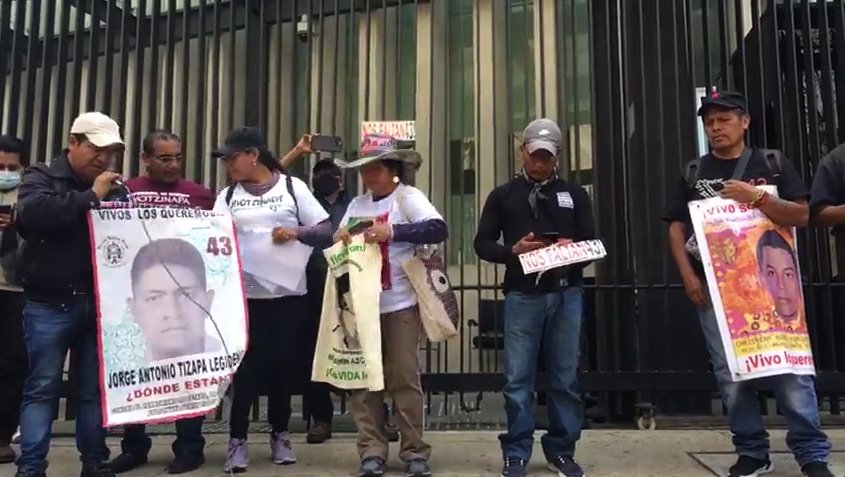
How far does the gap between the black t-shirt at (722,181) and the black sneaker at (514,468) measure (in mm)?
1367

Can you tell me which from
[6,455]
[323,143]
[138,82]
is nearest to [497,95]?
[323,143]

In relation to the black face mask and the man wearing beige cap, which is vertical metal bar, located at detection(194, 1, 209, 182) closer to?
the black face mask

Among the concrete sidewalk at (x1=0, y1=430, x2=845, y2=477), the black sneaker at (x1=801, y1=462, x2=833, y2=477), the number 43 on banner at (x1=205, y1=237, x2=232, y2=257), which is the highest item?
the number 43 on banner at (x1=205, y1=237, x2=232, y2=257)

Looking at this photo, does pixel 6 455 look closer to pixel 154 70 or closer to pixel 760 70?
pixel 154 70

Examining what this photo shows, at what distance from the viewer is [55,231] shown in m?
3.70

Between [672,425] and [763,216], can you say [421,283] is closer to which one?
[763,216]

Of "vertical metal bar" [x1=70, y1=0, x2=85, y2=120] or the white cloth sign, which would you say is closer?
the white cloth sign

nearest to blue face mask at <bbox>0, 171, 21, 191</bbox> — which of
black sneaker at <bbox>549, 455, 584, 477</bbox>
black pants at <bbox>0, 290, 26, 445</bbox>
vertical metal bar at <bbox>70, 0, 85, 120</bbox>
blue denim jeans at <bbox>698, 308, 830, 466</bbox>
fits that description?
black pants at <bbox>0, 290, 26, 445</bbox>

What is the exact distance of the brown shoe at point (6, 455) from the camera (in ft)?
14.8

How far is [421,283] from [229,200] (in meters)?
1.21

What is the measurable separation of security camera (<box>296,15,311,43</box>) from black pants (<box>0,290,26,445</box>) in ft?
8.91

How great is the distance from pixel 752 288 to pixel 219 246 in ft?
8.81

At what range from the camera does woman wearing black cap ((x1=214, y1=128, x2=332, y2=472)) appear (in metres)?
4.18

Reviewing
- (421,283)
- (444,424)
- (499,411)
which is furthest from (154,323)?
(499,411)
